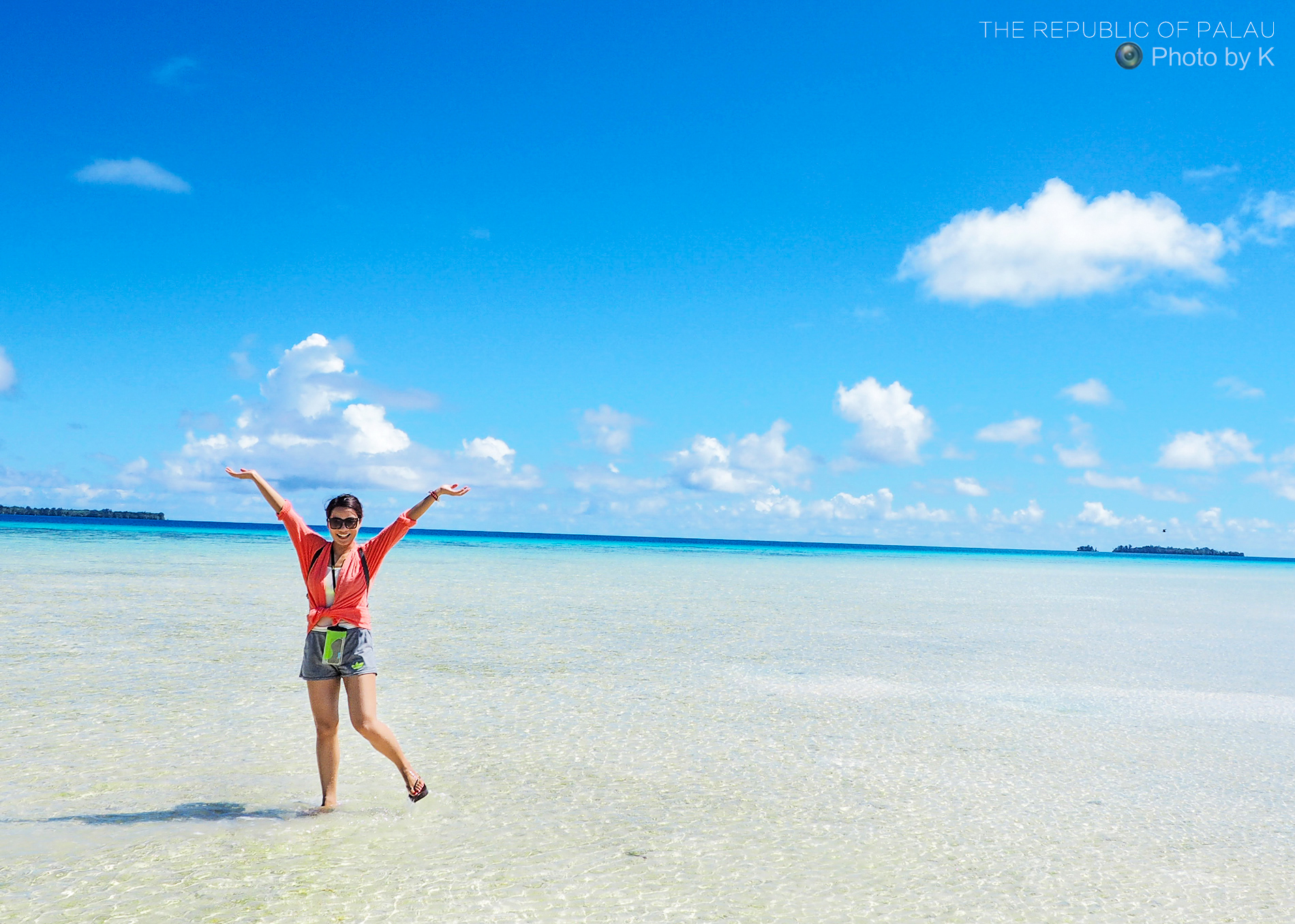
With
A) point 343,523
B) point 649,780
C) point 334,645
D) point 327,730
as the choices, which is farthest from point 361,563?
point 649,780

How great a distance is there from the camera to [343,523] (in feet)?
16.2

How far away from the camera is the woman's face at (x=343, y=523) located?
493cm

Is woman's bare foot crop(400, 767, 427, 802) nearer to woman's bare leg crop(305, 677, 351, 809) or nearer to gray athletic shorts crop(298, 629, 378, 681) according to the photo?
woman's bare leg crop(305, 677, 351, 809)

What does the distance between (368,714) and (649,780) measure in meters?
2.19

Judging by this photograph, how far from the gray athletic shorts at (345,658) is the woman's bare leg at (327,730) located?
2.8 inches

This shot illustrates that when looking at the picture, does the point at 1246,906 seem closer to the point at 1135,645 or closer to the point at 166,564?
the point at 1135,645

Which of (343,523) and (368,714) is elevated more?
(343,523)

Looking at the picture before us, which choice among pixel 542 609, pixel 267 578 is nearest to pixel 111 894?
pixel 542 609

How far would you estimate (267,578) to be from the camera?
25.1m

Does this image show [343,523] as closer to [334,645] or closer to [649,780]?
[334,645]

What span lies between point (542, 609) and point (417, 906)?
13.7 m

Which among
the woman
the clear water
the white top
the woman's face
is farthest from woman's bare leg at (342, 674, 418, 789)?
the woman's face

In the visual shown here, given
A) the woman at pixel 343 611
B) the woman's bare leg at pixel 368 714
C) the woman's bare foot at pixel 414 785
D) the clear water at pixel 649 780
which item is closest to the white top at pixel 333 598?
the woman at pixel 343 611

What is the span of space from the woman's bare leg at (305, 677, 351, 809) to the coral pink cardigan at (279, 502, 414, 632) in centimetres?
38
